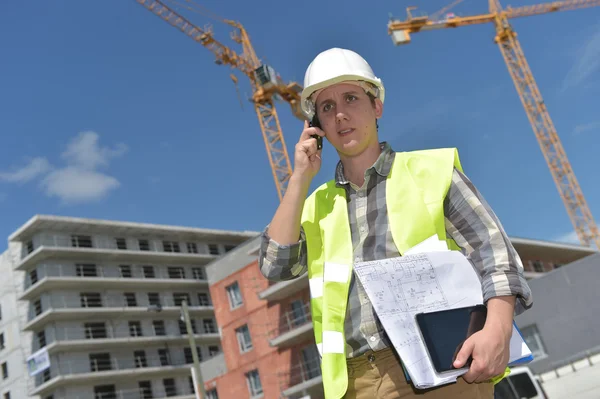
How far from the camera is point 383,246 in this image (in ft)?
7.17

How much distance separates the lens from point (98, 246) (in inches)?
2106

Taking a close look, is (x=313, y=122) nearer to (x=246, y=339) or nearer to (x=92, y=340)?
(x=246, y=339)

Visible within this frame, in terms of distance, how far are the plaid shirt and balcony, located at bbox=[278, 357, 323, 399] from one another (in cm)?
3140

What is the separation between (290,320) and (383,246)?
107 ft

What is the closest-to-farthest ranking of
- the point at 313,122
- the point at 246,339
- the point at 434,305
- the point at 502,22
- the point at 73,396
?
the point at 434,305, the point at 313,122, the point at 246,339, the point at 73,396, the point at 502,22

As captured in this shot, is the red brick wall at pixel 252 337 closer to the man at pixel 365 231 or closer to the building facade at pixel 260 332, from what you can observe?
the building facade at pixel 260 332

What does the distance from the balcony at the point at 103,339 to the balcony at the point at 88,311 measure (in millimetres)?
1000

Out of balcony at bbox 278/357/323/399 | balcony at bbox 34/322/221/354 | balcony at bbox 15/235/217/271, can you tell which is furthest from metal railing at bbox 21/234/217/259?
balcony at bbox 278/357/323/399

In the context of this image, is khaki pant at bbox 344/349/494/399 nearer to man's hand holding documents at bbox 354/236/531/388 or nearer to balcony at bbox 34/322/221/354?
man's hand holding documents at bbox 354/236/531/388

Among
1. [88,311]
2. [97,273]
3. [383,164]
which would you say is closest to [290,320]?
[88,311]

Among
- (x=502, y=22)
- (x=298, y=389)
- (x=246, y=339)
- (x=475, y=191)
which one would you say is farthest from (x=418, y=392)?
(x=502, y=22)

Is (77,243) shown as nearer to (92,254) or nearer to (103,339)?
(92,254)

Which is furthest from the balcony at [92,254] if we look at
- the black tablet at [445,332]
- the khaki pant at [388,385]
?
the black tablet at [445,332]

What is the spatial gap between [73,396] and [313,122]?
162 ft
